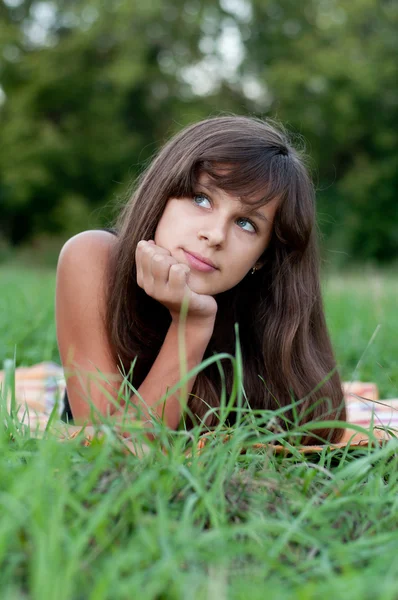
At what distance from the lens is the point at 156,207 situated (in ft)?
7.21

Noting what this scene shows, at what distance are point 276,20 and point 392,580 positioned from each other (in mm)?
21228

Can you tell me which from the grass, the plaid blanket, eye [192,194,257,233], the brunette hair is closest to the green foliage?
the plaid blanket

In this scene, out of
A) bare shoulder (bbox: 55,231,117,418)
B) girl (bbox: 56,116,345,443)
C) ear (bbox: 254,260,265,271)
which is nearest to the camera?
girl (bbox: 56,116,345,443)

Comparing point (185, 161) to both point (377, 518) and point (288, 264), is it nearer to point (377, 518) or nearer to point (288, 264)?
point (288, 264)

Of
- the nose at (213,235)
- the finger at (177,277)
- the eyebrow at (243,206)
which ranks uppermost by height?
the eyebrow at (243,206)

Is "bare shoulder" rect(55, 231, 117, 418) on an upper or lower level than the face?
lower

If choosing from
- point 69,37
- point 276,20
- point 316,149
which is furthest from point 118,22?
point 316,149

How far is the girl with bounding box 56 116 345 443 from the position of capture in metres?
2.05

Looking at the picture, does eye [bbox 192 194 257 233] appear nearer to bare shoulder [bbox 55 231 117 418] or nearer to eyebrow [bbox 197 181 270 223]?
eyebrow [bbox 197 181 270 223]

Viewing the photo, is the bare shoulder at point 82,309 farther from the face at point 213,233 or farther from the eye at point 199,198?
the eye at point 199,198

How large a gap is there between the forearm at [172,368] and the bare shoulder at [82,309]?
0.60ft

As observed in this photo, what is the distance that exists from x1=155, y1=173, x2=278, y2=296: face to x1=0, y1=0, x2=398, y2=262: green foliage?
675 inches

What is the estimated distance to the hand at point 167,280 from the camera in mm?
1958

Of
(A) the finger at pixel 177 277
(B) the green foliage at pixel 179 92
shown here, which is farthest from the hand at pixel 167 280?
(B) the green foliage at pixel 179 92
